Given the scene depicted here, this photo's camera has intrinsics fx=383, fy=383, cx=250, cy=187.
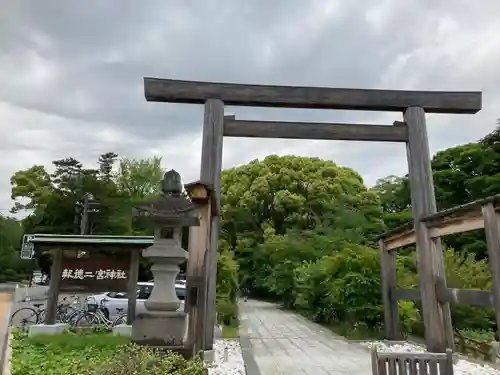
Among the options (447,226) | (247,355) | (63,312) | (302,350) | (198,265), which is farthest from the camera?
(63,312)

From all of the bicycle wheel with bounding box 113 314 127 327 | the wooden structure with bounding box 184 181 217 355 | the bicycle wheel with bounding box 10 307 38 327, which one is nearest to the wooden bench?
the wooden structure with bounding box 184 181 217 355

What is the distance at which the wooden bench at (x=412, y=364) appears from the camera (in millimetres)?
2839

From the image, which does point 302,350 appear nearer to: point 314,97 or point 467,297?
point 467,297

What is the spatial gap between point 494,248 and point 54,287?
8384mm

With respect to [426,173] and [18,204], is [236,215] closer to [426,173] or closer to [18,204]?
[426,173]

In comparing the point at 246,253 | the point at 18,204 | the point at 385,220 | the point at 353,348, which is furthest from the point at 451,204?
the point at 18,204

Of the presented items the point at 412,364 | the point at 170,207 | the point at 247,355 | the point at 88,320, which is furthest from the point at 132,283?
the point at 412,364

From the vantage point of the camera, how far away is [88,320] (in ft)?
31.3

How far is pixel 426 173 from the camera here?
20.9ft

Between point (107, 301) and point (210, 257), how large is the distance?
22.1 ft

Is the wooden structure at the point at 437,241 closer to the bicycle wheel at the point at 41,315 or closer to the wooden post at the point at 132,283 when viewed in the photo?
the wooden post at the point at 132,283

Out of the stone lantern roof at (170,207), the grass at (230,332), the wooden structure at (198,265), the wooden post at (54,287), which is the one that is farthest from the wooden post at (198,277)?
the wooden post at (54,287)

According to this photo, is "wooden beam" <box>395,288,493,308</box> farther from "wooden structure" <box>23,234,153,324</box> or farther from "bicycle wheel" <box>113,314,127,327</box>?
"bicycle wheel" <box>113,314,127,327</box>

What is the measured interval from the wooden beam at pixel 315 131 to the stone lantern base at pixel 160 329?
10.7ft
